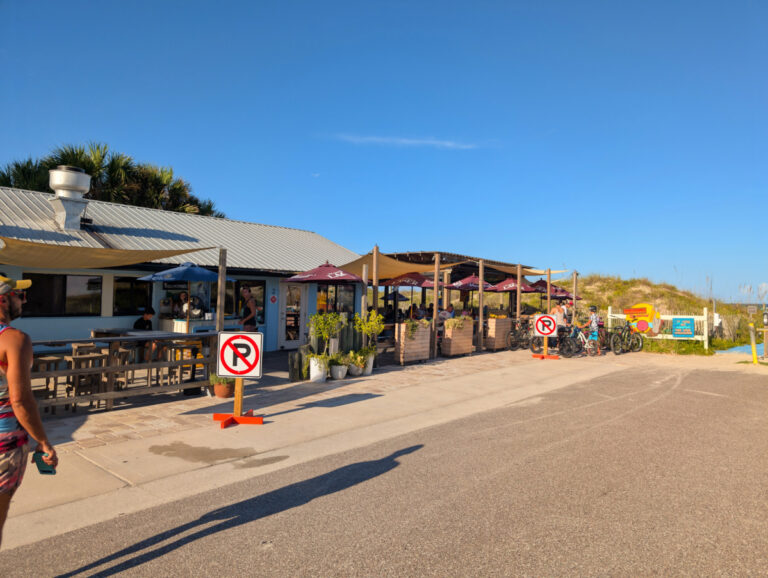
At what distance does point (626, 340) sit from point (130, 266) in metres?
14.8

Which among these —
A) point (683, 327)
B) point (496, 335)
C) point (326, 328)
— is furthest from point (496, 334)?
point (326, 328)

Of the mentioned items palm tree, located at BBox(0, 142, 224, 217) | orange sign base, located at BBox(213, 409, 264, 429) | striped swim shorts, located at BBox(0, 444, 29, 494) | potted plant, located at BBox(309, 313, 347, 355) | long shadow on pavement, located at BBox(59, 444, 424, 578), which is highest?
palm tree, located at BBox(0, 142, 224, 217)

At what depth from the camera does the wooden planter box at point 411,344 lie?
13.0 meters

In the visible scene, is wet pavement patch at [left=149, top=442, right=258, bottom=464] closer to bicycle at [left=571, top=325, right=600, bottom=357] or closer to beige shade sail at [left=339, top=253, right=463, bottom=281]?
beige shade sail at [left=339, top=253, right=463, bottom=281]

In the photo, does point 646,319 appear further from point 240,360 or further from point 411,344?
point 240,360

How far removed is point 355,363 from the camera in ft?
36.5

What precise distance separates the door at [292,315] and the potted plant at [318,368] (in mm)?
5541

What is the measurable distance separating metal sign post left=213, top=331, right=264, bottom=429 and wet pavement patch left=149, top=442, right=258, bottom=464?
3.76 feet

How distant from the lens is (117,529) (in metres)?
3.81

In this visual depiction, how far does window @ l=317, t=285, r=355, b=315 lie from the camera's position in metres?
17.3

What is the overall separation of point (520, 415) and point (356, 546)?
15.2 feet

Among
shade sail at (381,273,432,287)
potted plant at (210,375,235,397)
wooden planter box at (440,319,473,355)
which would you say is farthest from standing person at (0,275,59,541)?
shade sail at (381,273,432,287)

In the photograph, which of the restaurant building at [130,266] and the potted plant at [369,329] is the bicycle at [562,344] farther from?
the restaurant building at [130,266]

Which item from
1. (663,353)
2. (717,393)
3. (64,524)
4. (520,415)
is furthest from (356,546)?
(663,353)
